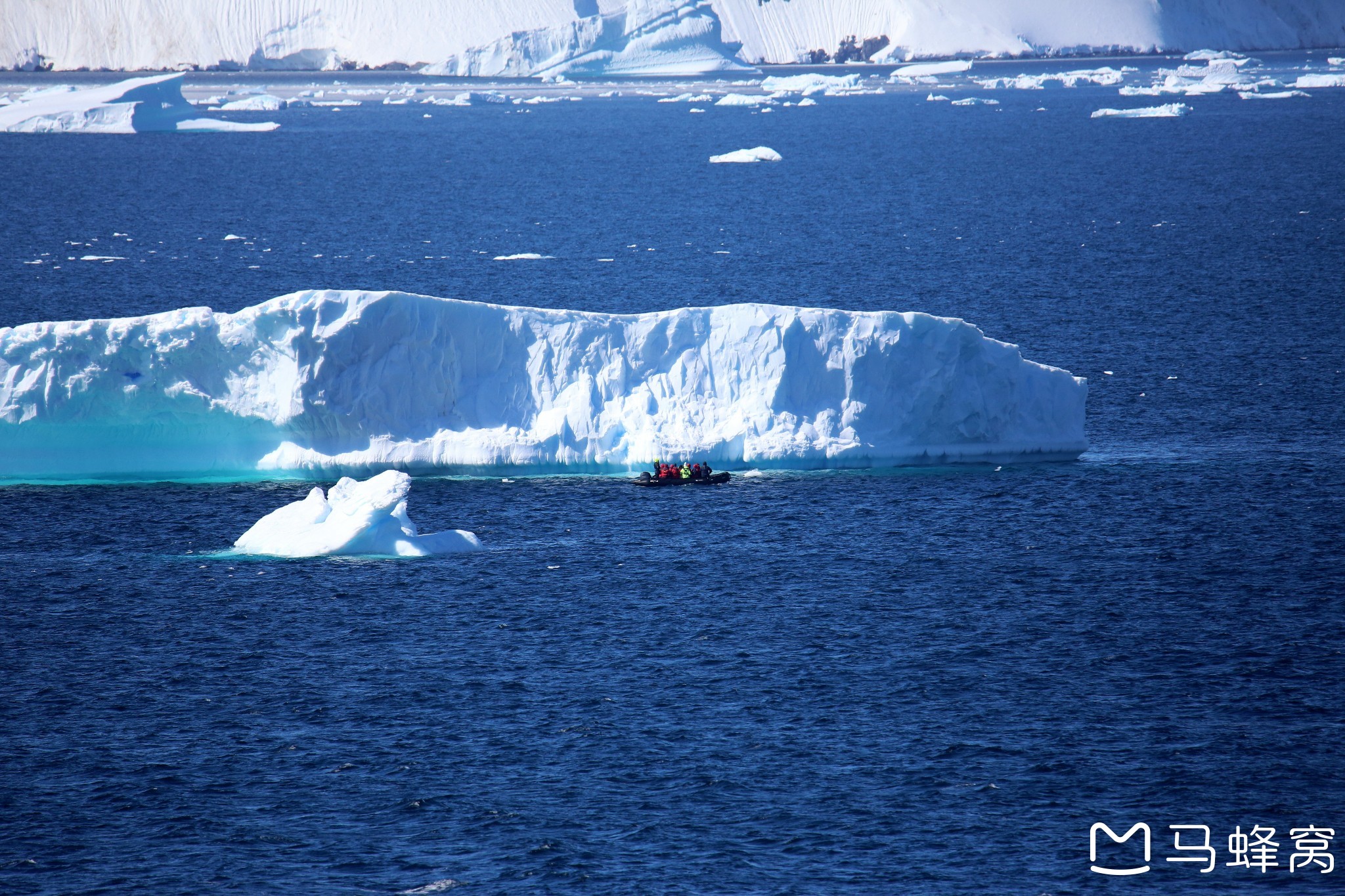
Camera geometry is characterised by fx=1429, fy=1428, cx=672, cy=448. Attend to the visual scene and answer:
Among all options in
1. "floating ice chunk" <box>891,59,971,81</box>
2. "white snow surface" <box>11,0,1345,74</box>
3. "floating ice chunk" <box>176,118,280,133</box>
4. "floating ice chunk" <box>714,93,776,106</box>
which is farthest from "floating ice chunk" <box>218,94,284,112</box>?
"floating ice chunk" <box>891,59,971,81</box>

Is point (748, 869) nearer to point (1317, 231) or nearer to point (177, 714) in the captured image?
point (177, 714)

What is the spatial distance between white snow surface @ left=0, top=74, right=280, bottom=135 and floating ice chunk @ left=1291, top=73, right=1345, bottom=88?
350 ft

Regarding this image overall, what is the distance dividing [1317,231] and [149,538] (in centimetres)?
5941

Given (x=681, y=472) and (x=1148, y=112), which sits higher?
(x=1148, y=112)

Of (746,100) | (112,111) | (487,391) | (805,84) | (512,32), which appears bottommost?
(487,391)

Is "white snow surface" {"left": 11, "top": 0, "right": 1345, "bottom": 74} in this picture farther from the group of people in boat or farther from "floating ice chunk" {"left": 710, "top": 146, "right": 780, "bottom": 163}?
the group of people in boat

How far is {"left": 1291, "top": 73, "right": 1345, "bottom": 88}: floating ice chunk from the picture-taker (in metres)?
152

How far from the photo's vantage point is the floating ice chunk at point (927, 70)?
184038 mm

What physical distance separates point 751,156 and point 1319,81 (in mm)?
77719

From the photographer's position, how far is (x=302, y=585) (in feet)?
94.1

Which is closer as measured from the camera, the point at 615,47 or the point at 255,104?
the point at 255,104

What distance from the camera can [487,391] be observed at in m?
35.6

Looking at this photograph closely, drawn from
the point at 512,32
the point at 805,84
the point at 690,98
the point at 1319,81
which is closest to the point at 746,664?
the point at 1319,81

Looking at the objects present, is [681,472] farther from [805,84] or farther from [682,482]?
[805,84]
